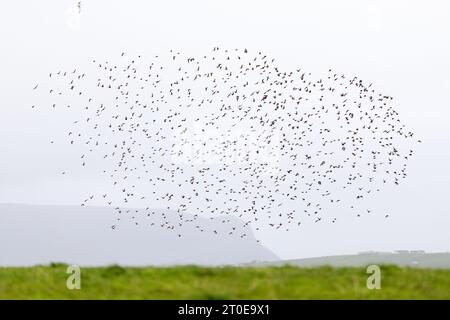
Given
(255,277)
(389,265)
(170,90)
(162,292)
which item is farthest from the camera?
(170,90)

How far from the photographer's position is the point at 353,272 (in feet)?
75.2

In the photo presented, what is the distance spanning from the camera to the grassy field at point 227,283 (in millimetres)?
20266

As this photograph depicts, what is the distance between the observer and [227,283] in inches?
841

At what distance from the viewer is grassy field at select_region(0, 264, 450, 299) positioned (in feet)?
66.5

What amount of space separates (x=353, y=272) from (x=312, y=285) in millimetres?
2307

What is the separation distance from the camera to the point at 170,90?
3947 cm
